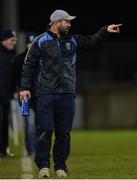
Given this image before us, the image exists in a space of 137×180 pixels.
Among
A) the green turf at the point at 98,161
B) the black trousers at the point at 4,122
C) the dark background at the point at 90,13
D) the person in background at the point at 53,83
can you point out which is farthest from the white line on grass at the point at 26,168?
the dark background at the point at 90,13

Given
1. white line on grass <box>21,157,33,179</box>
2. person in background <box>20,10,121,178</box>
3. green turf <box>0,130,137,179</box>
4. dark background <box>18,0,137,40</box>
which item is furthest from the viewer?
dark background <box>18,0,137,40</box>

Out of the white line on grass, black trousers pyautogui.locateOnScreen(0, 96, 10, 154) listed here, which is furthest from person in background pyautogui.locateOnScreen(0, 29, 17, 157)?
the white line on grass

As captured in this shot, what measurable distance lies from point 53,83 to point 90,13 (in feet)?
71.4

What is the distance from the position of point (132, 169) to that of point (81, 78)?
18991 millimetres

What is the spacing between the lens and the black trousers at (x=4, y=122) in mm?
15758

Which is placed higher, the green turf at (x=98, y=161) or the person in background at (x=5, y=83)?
the person in background at (x=5, y=83)

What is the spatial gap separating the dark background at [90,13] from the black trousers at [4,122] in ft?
55.9

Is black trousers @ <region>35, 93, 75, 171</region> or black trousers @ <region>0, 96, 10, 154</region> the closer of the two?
black trousers @ <region>35, 93, 75, 171</region>

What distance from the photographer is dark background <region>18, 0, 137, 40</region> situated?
32.9 m

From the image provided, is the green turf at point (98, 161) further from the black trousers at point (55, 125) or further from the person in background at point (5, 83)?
the person in background at point (5, 83)

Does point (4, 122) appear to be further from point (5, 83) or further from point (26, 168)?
point (26, 168)

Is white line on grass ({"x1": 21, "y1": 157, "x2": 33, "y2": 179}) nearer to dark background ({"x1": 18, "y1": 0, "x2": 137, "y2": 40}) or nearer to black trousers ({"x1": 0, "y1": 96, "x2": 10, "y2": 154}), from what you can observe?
black trousers ({"x1": 0, "y1": 96, "x2": 10, "y2": 154})

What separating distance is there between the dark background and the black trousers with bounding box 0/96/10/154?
671 inches

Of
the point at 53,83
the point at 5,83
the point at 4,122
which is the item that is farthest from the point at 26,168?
the point at 5,83
